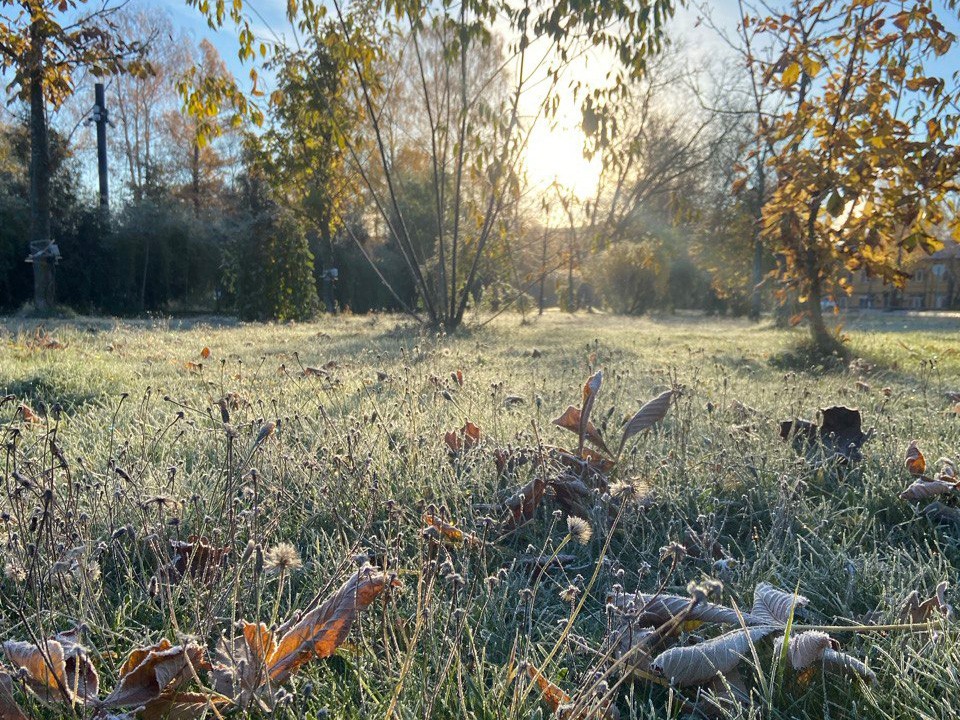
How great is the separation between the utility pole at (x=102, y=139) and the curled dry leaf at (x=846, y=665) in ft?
63.2

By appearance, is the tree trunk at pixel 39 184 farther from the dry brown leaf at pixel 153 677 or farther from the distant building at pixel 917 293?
the distant building at pixel 917 293

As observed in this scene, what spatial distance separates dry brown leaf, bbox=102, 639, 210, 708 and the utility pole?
61.6 feet

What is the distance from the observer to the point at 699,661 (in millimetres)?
1078

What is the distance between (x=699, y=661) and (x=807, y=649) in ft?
0.57

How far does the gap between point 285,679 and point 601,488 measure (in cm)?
108

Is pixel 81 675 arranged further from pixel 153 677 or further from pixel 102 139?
pixel 102 139

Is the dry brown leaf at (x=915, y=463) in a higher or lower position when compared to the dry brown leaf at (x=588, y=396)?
lower

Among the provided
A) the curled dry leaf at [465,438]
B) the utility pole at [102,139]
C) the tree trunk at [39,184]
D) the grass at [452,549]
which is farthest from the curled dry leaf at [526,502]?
the utility pole at [102,139]

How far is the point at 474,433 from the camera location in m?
2.38

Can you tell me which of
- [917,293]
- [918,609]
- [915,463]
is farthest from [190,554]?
[917,293]

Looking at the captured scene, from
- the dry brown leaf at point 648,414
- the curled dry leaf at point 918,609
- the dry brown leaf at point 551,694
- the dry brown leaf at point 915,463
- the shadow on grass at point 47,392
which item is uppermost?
the dry brown leaf at point 648,414

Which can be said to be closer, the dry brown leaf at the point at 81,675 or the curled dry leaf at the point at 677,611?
the dry brown leaf at the point at 81,675

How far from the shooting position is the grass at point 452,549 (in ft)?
3.56

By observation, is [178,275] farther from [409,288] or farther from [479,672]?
[479,672]
